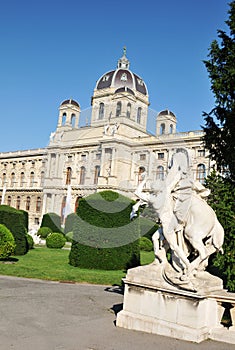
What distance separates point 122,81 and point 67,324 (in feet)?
164

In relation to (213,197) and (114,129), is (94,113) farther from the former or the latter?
(213,197)

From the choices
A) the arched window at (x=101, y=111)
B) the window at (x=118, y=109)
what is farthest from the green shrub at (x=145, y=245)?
the arched window at (x=101, y=111)

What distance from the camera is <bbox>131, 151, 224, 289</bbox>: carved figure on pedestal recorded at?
535 centimetres

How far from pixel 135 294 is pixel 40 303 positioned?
2.34 m

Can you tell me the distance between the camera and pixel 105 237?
44.0 feet

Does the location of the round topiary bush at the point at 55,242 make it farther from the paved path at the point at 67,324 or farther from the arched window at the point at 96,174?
the arched window at the point at 96,174

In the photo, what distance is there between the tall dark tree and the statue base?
11.2 feet

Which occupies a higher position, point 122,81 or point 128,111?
point 122,81

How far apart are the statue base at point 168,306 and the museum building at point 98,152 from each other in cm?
2849

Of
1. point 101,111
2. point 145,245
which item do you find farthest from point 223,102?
point 101,111

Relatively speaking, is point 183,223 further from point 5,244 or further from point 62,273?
point 5,244

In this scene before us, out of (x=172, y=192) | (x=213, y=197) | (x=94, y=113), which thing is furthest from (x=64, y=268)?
(x=94, y=113)

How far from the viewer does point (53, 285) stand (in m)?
9.57

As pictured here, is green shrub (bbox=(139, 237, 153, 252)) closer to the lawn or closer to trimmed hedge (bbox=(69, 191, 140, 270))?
trimmed hedge (bbox=(69, 191, 140, 270))
